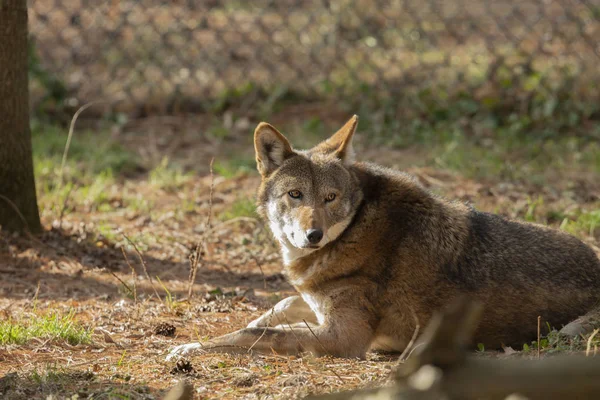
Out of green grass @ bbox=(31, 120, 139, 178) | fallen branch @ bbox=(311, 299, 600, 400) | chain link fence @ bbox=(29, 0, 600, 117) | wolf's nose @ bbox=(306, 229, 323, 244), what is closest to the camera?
fallen branch @ bbox=(311, 299, 600, 400)

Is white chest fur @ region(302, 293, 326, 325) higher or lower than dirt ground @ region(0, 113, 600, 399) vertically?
higher

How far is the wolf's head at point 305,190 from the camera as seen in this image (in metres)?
5.00

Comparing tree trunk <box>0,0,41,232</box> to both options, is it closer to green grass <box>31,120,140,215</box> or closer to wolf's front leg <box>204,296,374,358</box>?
A: green grass <box>31,120,140,215</box>

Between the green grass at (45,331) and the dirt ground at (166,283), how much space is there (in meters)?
0.05

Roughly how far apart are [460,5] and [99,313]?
819cm

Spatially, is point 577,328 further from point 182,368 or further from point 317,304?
point 182,368

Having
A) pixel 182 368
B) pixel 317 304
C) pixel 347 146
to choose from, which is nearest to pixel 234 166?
pixel 347 146

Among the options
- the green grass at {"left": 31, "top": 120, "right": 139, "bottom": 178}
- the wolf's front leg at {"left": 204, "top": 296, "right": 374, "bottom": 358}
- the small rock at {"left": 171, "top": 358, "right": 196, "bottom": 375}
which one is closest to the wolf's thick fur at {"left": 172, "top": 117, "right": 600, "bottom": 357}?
the wolf's front leg at {"left": 204, "top": 296, "right": 374, "bottom": 358}

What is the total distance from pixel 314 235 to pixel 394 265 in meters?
0.55

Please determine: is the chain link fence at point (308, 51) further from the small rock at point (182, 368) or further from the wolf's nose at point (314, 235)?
the small rock at point (182, 368)

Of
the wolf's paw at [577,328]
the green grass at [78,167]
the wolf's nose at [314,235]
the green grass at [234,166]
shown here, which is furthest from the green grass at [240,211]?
the wolf's paw at [577,328]

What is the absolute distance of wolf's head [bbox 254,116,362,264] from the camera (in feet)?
16.4

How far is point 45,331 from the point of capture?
15.9 ft

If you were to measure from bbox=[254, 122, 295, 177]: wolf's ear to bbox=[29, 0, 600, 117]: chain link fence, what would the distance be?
227 inches
